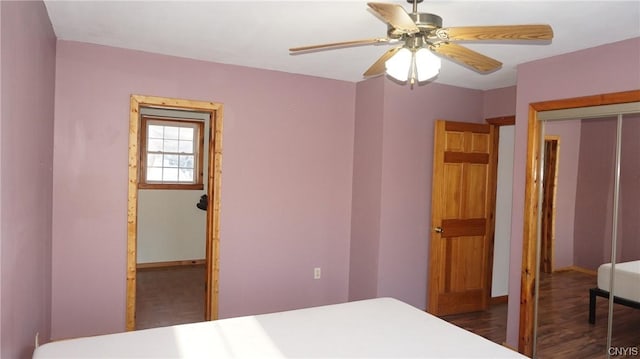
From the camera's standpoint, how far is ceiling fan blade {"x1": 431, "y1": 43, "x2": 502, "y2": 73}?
2.23 meters

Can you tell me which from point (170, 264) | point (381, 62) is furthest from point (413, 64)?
point (170, 264)

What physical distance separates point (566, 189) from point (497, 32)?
1.87 m

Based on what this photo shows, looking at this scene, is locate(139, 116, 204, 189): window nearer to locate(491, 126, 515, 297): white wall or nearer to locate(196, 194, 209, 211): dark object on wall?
locate(196, 194, 209, 211): dark object on wall

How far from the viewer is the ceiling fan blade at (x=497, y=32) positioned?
1904mm

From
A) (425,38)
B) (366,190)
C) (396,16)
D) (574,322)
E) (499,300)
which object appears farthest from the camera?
(499,300)

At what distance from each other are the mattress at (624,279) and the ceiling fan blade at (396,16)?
2235 mm

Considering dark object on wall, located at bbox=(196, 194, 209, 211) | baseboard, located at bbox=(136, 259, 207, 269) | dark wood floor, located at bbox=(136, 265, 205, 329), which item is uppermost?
dark object on wall, located at bbox=(196, 194, 209, 211)

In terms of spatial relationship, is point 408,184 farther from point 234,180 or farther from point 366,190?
point 234,180

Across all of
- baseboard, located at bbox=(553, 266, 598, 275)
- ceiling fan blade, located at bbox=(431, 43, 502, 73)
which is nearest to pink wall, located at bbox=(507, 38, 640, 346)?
baseboard, located at bbox=(553, 266, 598, 275)

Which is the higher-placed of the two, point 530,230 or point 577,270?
point 530,230

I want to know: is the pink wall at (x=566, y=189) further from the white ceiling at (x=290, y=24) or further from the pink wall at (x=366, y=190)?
the pink wall at (x=366, y=190)

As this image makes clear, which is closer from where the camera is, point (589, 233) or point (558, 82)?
Result: point (589, 233)

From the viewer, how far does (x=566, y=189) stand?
3.32 meters

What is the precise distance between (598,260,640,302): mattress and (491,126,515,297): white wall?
180cm
